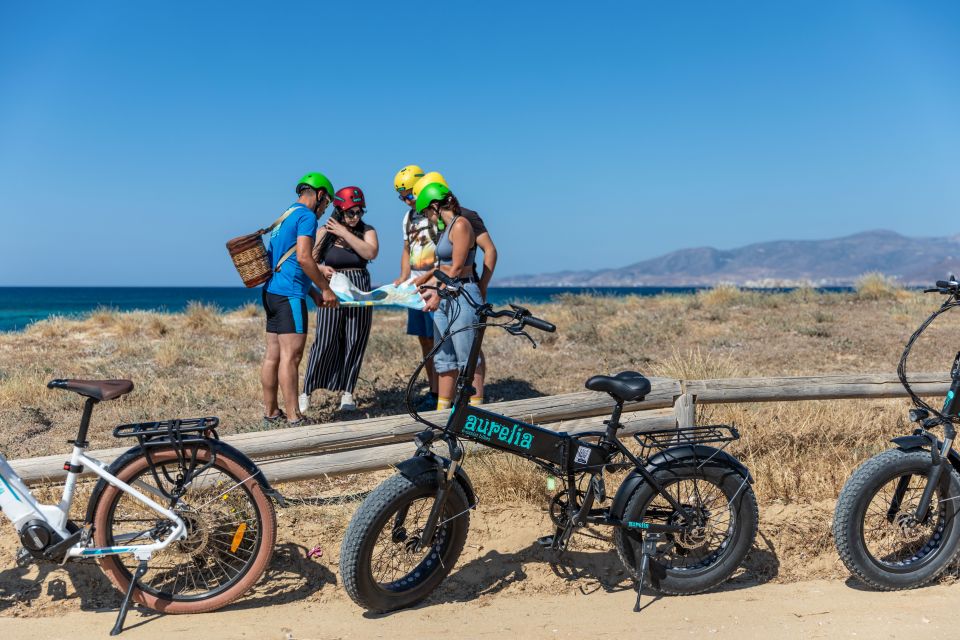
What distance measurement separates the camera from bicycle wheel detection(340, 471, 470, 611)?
3570mm

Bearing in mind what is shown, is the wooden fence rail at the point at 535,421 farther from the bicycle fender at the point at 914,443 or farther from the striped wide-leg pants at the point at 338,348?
the striped wide-leg pants at the point at 338,348

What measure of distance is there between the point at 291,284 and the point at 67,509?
2.79m

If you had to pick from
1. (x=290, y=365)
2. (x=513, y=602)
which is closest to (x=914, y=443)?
(x=513, y=602)

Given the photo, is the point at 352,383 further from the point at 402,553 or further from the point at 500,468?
the point at 402,553

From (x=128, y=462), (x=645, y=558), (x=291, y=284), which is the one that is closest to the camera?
(x=128, y=462)

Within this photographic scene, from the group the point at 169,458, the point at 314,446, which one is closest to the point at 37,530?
the point at 169,458

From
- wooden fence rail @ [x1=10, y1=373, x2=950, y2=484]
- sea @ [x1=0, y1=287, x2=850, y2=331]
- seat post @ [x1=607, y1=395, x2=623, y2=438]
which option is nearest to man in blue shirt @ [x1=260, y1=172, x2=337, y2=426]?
wooden fence rail @ [x1=10, y1=373, x2=950, y2=484]

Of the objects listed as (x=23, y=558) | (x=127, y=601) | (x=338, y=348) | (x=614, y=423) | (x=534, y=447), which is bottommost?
(x=127, y=601)

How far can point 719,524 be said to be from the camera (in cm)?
436

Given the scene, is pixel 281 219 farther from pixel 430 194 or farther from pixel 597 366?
pixel 597 366

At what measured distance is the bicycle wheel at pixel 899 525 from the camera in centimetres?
387

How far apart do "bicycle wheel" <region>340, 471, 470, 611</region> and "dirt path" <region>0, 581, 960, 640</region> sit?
15cm

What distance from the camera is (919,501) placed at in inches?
158

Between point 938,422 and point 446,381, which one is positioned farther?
point 446,381
